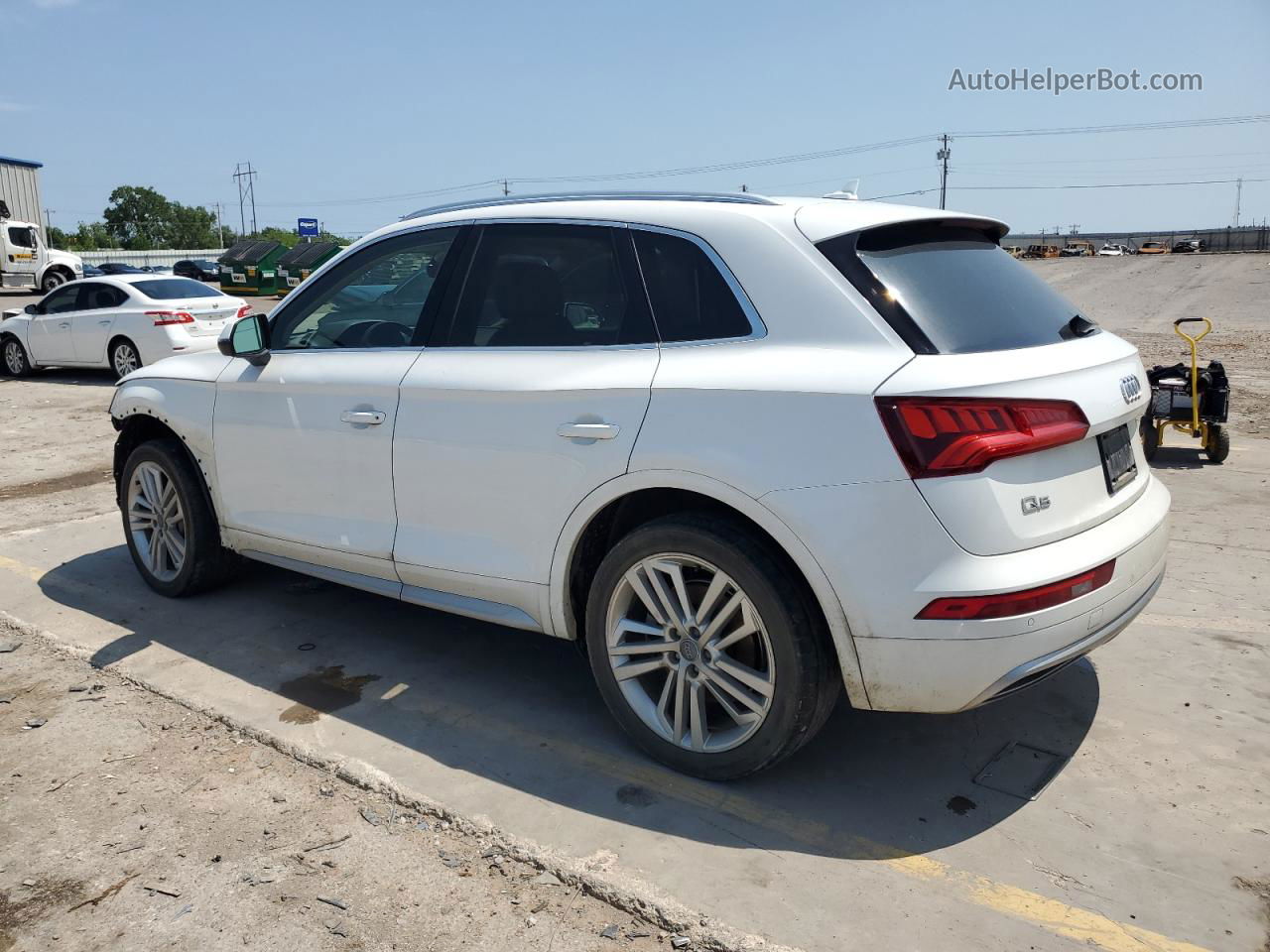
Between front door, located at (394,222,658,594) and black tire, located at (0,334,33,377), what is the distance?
13.9 meters

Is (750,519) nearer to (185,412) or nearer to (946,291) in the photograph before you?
(946,291)

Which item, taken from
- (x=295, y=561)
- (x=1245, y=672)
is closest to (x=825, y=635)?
(x=1245, y=672)

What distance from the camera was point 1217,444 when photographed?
7953mm

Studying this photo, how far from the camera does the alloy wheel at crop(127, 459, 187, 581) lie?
507 centimetres

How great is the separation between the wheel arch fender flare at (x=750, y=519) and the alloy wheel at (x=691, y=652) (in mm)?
220

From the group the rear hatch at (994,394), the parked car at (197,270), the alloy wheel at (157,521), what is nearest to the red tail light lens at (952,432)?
the rear hatch at (994,394)

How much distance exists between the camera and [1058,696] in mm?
3922

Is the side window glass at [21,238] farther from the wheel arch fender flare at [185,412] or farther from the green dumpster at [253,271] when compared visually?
the wheel arch fender flare at [185,412]

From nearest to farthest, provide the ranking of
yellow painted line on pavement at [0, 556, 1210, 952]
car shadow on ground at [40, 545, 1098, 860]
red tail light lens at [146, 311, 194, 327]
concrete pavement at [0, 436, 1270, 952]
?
yellow painted line on pavement at [0, 556, 1210, 952] < concrete pavement at [0, 436, 1270, 952] < car shadow on ground at [40, 545, 1098, 860] < red tail light lens at [146, 311, 194, 327]

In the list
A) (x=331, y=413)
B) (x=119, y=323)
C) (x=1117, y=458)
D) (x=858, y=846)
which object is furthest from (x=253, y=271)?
(x=858, y=846)

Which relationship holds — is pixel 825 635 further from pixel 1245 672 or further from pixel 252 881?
pixel 1245 672

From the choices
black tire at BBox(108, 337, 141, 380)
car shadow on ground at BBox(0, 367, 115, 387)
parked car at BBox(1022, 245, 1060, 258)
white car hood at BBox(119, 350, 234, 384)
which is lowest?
car shadow on ground at BBox(0, 367, 115, 387)

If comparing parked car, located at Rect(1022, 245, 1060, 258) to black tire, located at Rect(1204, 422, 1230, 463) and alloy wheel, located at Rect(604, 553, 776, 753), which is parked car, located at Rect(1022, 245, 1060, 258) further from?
alloy wheel, located at Rect(604, 553, 776, 753)

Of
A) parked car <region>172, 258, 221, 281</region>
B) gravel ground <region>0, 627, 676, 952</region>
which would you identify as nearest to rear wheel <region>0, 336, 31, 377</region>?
gravel ground <region>0, 627, 676, 952</region>
